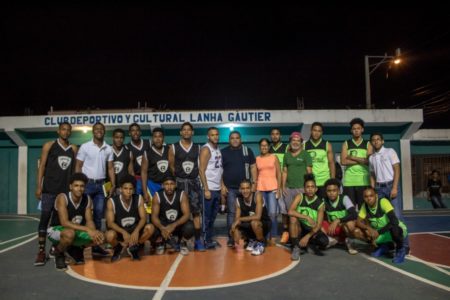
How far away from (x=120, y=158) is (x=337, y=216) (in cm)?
385

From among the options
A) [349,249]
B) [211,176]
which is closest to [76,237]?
[211,176]

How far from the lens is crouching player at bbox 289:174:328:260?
568 cm

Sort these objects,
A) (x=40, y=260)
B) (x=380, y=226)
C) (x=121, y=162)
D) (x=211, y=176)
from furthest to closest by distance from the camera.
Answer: (x=121, y=162)
(x=211, y=176)
(x=380, y=226)
(x=40, y=260)

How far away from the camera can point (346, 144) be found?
6449mm

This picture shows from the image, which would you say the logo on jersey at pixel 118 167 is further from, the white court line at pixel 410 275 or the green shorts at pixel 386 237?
the green shorts at pixel 386 237

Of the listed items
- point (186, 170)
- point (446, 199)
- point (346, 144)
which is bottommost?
point (446, 199)

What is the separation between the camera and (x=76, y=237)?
203 inches

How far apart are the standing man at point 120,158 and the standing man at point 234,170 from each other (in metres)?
1.70

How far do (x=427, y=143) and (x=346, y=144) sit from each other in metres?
10.7

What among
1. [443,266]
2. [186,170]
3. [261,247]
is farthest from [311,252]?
[186,170]

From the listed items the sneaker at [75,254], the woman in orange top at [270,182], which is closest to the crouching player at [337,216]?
the woman in orange top at [270,182]

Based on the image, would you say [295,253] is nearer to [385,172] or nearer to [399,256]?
[399,256]

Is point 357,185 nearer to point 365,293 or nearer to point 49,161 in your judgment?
point 365,293

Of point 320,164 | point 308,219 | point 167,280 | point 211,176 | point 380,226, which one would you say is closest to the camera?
point 167,280
